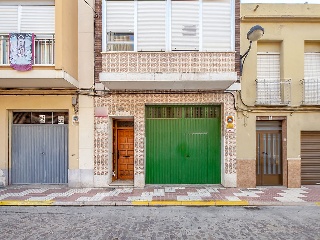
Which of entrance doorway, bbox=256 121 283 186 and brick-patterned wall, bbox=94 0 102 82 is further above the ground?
brick-patterned wall, bbox=94 0 102 82

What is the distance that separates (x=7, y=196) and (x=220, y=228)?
7.04m

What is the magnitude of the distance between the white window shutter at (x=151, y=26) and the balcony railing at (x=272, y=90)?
13.7 ft

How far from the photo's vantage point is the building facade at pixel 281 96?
9.58m

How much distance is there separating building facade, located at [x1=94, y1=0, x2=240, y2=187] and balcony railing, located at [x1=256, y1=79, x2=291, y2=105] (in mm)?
1184

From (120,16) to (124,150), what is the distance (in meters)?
5.34

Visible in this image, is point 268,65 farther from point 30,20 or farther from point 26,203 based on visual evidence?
point 26,203

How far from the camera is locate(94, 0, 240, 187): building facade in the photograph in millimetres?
8898

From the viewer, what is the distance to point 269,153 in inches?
391

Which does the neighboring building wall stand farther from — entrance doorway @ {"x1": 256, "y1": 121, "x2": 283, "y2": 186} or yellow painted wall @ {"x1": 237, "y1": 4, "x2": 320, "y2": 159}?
entrance doorway @ {"x1": 256, "y1": 121, "x2": 283, "y2": 186}

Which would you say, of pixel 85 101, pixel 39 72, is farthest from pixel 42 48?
pixel 85 101

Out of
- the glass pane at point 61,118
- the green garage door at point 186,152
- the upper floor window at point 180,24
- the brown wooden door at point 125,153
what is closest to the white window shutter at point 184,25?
the upper floor window at point 180,24

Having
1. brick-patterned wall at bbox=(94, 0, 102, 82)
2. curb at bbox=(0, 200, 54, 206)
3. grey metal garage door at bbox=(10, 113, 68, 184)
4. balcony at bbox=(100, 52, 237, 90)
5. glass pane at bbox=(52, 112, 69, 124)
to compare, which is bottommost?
curb at bbox=(0, 200, 54, 206)

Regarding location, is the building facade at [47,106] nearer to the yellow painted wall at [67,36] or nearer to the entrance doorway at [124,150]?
the yellow painted wall at [67,36]

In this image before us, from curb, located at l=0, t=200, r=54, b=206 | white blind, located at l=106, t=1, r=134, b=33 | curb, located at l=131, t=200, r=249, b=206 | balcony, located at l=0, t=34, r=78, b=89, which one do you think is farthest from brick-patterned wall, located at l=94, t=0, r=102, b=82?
curb, located at l=131, t=200, r=249, b=206
